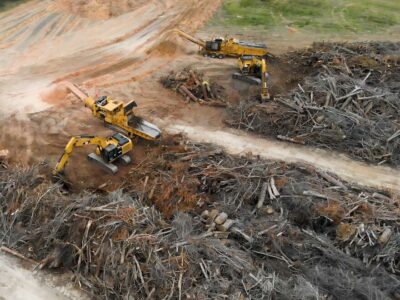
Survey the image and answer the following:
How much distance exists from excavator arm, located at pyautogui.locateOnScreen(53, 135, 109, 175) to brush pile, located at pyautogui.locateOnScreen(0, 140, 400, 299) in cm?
90

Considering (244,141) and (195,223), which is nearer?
(195,223)

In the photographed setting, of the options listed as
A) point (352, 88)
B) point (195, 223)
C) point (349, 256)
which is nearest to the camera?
point (349, 256)

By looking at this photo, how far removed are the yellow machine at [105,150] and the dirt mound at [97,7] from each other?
15.8 m

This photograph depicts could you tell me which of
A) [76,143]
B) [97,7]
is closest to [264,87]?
[76,143]

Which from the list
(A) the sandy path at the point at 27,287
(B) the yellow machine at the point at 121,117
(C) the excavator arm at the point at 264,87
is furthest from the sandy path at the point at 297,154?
(A) the sandy path at the point at 27,287

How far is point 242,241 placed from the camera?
14.4 m

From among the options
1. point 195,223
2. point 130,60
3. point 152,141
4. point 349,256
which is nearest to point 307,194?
point 349,256

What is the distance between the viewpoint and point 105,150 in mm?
17234

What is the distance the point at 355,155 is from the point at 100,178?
446 inches

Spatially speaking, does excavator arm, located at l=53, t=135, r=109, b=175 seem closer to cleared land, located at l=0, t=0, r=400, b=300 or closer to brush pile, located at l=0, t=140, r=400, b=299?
cleared land, located at l=0, t=0, r=400, b=300

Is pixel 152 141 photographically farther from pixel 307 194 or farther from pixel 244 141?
pixel 307 194

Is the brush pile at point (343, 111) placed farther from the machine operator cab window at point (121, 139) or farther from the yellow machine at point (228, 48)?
the machine operator cab window at point (121, 139)

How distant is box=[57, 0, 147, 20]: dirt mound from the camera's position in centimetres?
3062

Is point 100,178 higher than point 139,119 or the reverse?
the reverse
